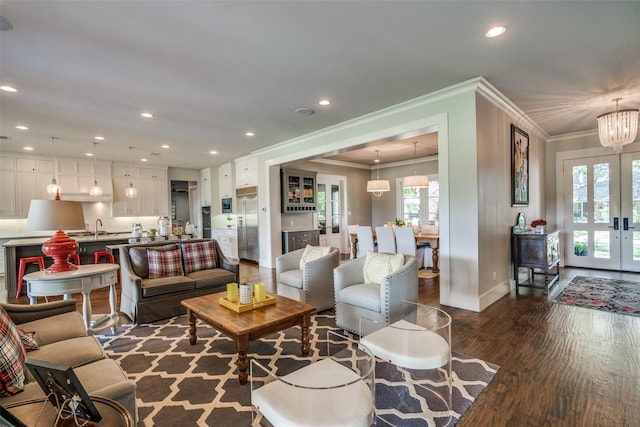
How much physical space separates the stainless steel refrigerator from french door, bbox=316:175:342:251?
5.93 feet

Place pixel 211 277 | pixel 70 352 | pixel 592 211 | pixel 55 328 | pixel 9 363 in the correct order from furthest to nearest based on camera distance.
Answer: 1. pixel 592 211
2. pixel 211 277
3. pixel 55 328
4. pixel 70 352
5. pixel 9 363

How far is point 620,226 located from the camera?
5.63m

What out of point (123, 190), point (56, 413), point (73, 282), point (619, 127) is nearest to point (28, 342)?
point (56, 413)

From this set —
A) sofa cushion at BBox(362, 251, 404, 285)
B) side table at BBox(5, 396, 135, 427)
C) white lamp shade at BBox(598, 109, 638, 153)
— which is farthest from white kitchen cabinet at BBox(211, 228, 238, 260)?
white lamp shade at BBox(598, 109, 638, 153)

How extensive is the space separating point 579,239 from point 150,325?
7787mm

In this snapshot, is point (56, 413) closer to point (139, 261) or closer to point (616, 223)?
point (139, 261)

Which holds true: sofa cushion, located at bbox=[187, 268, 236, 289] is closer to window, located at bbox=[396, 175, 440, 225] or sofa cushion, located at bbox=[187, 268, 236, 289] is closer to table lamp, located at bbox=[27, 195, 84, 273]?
table lamp, located at bbox=[27, 195, 84, 273]

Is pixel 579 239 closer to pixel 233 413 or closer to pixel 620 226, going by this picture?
pixel 620 226

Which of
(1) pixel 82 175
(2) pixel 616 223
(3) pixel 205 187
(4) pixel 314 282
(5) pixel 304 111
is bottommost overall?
(4) pixel 314 282

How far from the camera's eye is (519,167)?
475 cm

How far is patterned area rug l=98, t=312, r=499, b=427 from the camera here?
190 centimetres

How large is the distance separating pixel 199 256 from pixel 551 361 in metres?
4.12

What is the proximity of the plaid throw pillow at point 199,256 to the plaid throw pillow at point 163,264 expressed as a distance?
15 cm

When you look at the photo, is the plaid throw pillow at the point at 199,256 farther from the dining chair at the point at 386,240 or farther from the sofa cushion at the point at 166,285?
the dining chair at the point at 386,240
